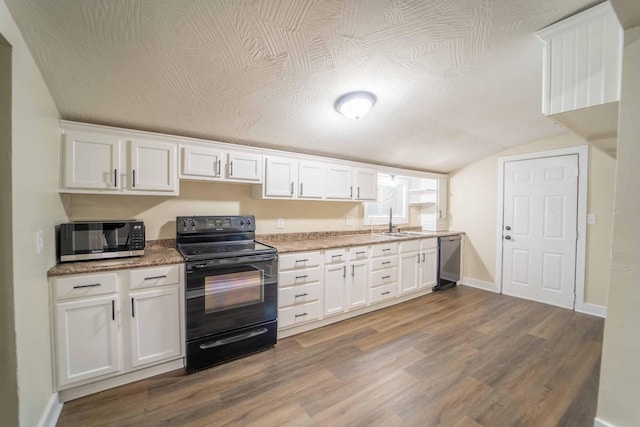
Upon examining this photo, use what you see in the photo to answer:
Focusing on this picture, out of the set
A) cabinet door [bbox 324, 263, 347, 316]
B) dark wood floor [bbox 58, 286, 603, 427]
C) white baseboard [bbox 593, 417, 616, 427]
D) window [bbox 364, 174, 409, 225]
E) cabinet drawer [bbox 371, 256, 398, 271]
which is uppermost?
window [bbox 364, 174, 409, 225]

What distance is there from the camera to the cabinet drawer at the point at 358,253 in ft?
10.1

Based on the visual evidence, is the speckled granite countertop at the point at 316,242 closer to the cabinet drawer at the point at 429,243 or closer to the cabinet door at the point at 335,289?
the cabinet drawer at the point at 429,243

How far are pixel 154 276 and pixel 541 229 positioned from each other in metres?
4.81

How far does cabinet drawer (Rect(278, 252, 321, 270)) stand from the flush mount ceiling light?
1.45 meters

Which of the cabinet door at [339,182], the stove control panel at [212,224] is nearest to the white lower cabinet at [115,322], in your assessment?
the stove control panel at [212,224]

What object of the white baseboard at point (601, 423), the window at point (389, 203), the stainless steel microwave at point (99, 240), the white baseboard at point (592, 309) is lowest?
the white baseboard at point (592, 309)

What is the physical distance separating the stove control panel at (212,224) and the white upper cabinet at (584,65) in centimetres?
271

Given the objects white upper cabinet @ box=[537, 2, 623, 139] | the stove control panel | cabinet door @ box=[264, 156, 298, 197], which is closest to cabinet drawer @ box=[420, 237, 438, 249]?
cabinet door @ box=[264, 156, 298, 197]

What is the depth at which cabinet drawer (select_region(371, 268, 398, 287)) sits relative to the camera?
330 centimetres

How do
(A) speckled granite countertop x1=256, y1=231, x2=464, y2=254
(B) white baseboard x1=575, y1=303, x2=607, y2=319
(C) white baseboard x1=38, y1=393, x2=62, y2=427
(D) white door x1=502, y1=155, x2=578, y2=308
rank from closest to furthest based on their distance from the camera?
(C) white baseboard x1=38, y1=393, x2=62, y2=427, (A) speckled granite countertop x1=256, y1=231, x2=464, y2=254, (B) white baseboard x1=575, y1=303, x2=607, y2=319, (D) white door x1=502, y1=155, x2=578, y2=308

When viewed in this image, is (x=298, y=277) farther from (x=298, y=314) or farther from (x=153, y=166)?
(x=153, y=166)

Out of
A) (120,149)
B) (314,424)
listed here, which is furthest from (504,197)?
(120,149)

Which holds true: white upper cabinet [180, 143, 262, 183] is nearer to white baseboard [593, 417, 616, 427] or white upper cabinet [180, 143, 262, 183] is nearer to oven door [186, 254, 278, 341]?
oven door [186, 254, 278, 341]

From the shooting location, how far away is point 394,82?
2.20 meters
